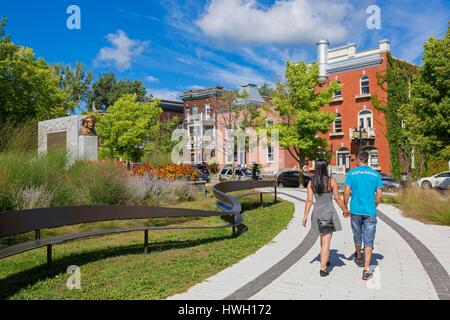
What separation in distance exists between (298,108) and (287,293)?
87.1ft

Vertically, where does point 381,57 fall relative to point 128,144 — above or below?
above

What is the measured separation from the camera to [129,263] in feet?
21.8

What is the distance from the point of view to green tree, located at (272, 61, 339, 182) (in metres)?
30.0

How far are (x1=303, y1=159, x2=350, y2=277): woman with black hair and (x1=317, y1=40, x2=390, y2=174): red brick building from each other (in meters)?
31.4

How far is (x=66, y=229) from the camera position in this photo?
9.23 metres

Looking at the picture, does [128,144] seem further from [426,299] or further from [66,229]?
[426,299]

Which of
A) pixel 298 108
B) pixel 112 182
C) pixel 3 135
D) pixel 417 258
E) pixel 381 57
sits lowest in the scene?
pixel 417 258

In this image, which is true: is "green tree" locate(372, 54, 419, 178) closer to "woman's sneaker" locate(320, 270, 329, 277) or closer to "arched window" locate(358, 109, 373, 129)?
"arched window" locate(358, 109, 373, 129)

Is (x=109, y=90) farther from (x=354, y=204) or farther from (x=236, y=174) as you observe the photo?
(x=354, y=204)

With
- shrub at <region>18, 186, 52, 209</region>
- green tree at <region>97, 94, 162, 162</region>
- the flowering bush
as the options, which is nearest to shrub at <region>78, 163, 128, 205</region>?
shrub at <region>18, 186, 52, 209</region>

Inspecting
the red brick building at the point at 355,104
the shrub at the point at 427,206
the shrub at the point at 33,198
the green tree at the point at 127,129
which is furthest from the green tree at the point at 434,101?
the green tree at the point at 127,129

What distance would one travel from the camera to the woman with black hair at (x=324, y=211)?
20.3 ft

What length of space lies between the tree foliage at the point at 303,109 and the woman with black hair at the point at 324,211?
23.8 metres

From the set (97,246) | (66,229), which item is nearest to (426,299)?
(97,246)
